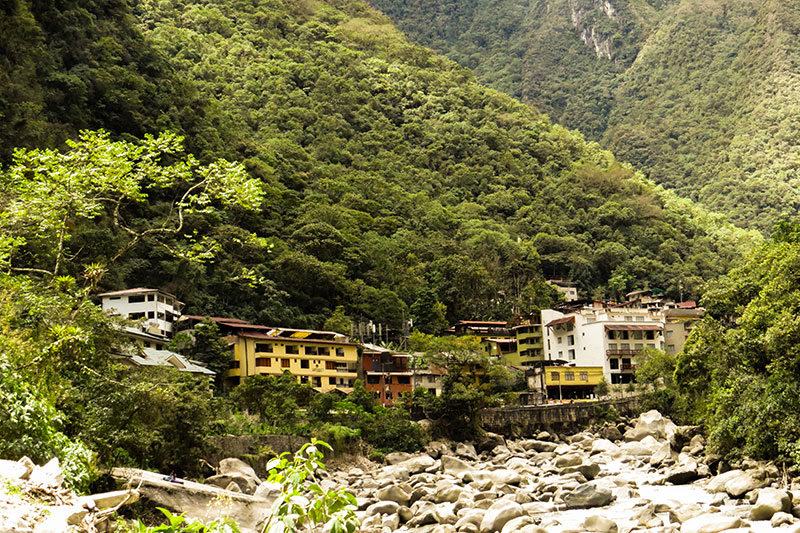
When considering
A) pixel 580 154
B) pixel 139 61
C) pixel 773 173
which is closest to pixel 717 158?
pixel 773 173

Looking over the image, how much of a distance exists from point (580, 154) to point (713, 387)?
85.1 meters

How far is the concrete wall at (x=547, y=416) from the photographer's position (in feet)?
152

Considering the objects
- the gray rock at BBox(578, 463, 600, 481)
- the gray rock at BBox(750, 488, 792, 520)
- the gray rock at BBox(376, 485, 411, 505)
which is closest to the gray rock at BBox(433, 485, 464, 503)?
the gray rock at BBox(376, 485, 411, 505)

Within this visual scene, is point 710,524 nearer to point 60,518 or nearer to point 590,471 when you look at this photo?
point 590,471

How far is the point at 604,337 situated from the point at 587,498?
35.9m

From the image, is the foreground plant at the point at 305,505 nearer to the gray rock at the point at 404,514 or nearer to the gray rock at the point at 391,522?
the gray rock at the point at 391,522

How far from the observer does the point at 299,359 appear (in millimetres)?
46656

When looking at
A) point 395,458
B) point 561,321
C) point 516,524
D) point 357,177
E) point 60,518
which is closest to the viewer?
point 60,518

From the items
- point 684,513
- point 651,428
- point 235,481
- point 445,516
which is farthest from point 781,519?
point 651,428

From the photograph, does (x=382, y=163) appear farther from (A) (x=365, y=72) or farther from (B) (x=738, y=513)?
(B) (x=738, y=513)

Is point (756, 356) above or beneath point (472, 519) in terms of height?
above

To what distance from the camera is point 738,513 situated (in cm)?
1936

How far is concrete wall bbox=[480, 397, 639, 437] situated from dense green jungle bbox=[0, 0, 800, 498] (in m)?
2.20

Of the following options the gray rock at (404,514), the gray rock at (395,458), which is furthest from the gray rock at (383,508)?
the gray rock at (395,458)
